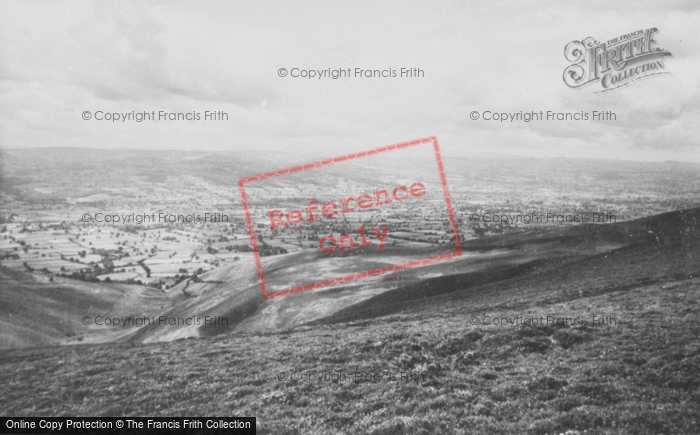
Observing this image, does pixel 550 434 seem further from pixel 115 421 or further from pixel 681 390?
pixel 115 421

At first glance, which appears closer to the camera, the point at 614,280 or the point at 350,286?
the point at 614,280

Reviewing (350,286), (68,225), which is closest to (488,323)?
(350,286)

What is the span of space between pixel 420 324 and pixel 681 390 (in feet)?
54.1

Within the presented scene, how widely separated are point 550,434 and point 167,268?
103m

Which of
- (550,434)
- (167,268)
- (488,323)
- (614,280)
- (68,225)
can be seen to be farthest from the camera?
(68,225)

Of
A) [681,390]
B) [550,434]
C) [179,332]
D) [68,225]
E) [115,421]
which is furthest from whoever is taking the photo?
[68,225]

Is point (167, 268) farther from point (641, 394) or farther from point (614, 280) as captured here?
point (641, 394)

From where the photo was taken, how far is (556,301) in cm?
3178

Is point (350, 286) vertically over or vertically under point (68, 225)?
under

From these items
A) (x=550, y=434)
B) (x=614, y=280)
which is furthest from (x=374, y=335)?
(x=614, y=280)

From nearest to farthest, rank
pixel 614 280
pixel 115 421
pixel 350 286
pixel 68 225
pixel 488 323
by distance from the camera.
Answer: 1. pixel 115 421
2. pixel 488 323
3. pixel 614 280
4. pixel 350 286
5. pixel 68 225

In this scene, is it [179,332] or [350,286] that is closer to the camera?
[179,332]

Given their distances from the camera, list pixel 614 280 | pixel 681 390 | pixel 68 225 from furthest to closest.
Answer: pixel 68 225
pixel 614 280
pixel 681 390

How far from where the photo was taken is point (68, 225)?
155000mm
